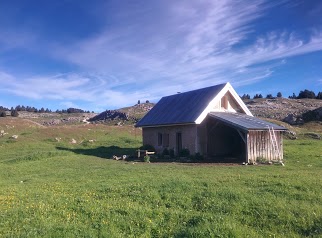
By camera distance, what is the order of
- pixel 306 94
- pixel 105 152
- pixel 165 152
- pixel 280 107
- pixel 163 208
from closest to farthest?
pixel 163 208
pixel 165 152
pixel 105 152
pixel 280 107
pixel 306 94

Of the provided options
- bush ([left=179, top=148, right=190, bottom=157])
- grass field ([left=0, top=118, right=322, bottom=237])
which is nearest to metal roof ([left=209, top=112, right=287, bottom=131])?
bush ([left=179, top=148, right=190, bottom=157])

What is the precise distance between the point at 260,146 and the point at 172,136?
7.93m

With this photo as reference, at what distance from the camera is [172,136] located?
100 ft

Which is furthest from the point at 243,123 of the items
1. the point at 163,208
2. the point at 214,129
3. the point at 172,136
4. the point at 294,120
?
the point at 294,120

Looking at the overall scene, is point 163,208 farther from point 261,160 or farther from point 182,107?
point 182,107

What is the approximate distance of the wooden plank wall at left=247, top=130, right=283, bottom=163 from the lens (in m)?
25.2

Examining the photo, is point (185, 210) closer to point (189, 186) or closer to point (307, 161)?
point (189, 186)

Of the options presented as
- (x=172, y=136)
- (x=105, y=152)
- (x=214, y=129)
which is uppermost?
(x=214, y=129)

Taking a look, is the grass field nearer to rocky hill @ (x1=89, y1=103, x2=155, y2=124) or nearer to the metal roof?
the metal roof

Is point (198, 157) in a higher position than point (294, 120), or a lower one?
lower

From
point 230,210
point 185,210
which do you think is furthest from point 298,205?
point 185,210

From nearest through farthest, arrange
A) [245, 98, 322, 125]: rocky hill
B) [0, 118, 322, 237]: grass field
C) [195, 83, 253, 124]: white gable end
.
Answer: [0, 118, 322, 237]: grass field → [195, 83, 253, 124]: white gable end → [245, 98, 322, 125]: rocky hill

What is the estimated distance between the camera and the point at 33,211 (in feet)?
32.9

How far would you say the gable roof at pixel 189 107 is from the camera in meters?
28.1
